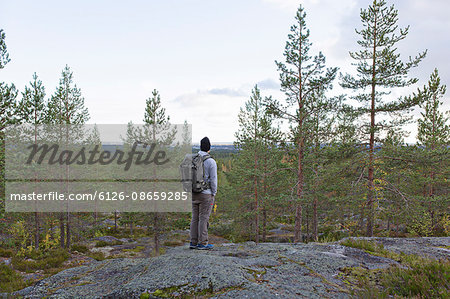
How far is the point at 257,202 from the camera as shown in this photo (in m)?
22.5

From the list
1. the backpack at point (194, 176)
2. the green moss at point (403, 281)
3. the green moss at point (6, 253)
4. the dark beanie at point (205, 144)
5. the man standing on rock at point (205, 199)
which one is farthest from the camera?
the green moss at point (6, 253)

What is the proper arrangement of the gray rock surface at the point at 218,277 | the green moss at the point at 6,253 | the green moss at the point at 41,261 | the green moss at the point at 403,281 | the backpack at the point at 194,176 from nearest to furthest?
1. the green moss at the point at 403,281
2. the gray rock surface at the point at 218,277
3. the backpack at the point at 194,176
4. the green moss at the point at 41,261
5. the green moss at the point at 6,253

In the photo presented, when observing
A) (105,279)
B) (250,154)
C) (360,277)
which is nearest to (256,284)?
(360,277)

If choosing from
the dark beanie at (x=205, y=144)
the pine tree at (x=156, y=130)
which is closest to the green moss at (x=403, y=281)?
the dark beanie at (x=205, y=144)

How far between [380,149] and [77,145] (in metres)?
22.3

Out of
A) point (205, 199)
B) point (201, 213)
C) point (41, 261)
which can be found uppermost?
point (205, 199)

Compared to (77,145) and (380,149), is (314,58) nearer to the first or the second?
(380,149)

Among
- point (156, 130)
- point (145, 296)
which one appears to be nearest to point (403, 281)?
point (145, 296)

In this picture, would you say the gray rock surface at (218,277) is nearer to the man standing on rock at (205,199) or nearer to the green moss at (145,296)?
the green moss at (145,296)

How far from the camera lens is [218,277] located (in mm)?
3691

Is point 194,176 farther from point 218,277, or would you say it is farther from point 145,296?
point 145,296

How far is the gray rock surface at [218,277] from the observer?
345cm

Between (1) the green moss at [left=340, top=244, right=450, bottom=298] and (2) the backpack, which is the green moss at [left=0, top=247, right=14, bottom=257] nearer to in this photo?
(2) the backpack

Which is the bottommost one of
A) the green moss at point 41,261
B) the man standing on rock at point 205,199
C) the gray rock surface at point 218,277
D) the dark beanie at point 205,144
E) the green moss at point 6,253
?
the green moss at point 6,253
